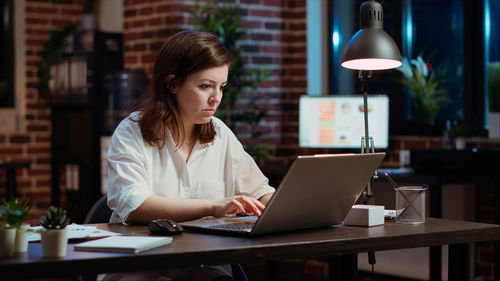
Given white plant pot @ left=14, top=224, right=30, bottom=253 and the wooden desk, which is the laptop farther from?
the wooden desk

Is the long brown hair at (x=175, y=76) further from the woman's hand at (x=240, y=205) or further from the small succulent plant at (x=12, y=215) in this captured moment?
the small succulent plant at (x=12, y=215)

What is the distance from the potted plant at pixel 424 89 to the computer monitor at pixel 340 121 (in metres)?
0.31

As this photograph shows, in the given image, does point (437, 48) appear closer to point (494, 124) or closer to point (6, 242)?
point (494, 124)

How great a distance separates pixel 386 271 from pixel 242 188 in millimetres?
2041

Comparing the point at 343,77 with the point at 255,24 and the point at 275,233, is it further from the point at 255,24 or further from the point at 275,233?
the point at 275,233

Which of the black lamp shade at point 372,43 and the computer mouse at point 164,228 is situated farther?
the black lamp shade at point 372,43

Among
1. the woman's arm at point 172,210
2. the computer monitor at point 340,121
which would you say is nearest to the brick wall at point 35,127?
the computer monitor at point 340,121

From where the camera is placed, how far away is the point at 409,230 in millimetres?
1819

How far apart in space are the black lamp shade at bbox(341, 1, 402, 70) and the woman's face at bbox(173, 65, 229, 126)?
36cm

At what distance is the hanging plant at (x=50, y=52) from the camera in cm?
570

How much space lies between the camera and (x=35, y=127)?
233 inches

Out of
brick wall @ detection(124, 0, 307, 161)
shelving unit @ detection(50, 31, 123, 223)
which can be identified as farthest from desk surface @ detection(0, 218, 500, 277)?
shelving unit @ detection(50, 31, 123, 223)

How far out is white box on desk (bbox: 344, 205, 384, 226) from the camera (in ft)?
6.15

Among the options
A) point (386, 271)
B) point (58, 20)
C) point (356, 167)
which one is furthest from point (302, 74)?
point (356, 167)
